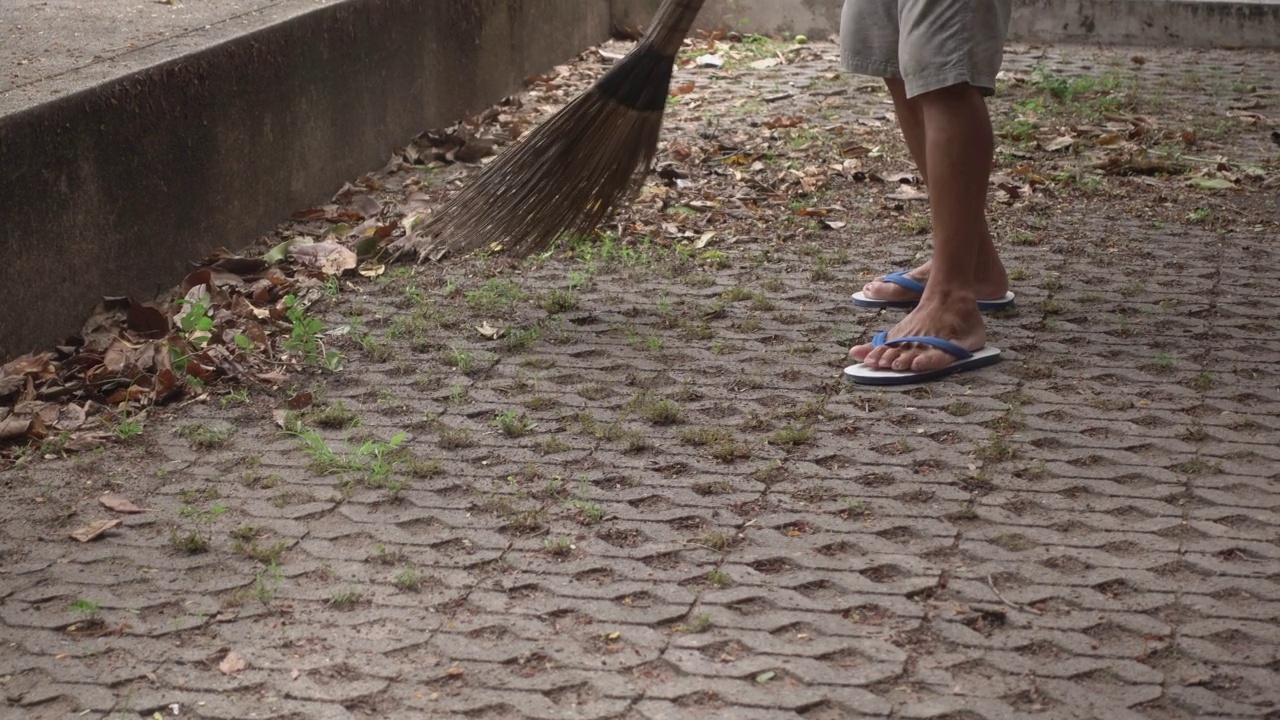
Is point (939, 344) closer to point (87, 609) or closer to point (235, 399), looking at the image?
point (235, 399)

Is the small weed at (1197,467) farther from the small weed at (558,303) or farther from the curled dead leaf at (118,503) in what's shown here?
the curled dead leaf at (118,503)

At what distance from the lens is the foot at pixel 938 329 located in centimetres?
346

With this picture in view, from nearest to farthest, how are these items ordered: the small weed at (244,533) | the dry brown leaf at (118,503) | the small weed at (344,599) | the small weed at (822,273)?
1. the small weed at (344,599)
2. the small weed at (244,533)
3. the dry brown leaf at (118,503)
4. the small weed at (822,273)

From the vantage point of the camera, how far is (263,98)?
458 centimetres

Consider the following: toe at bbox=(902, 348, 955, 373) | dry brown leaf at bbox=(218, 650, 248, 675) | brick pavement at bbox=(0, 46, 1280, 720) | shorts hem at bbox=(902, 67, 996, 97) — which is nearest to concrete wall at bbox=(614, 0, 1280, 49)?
brick pavement at bbox=(0, 46, 1280, 720)

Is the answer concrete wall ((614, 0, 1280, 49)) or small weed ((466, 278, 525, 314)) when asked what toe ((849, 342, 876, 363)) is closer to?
small weed ((466, 278, 525, 314))

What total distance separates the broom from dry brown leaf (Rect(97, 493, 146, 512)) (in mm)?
1459

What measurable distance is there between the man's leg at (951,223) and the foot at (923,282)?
0.29 m

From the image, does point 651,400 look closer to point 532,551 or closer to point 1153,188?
point 532,551

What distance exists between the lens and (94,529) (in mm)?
2854

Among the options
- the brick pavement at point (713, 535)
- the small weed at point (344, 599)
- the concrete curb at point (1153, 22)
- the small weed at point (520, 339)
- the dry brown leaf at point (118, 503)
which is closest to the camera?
the brick pavement at point (713, 535)

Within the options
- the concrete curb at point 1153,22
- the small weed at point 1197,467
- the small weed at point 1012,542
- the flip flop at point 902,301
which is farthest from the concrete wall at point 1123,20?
the small weed at point 1012,542

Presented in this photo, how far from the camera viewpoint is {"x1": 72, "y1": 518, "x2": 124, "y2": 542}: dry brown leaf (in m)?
2.83

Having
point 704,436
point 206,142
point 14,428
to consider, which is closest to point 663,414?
point 704,436
